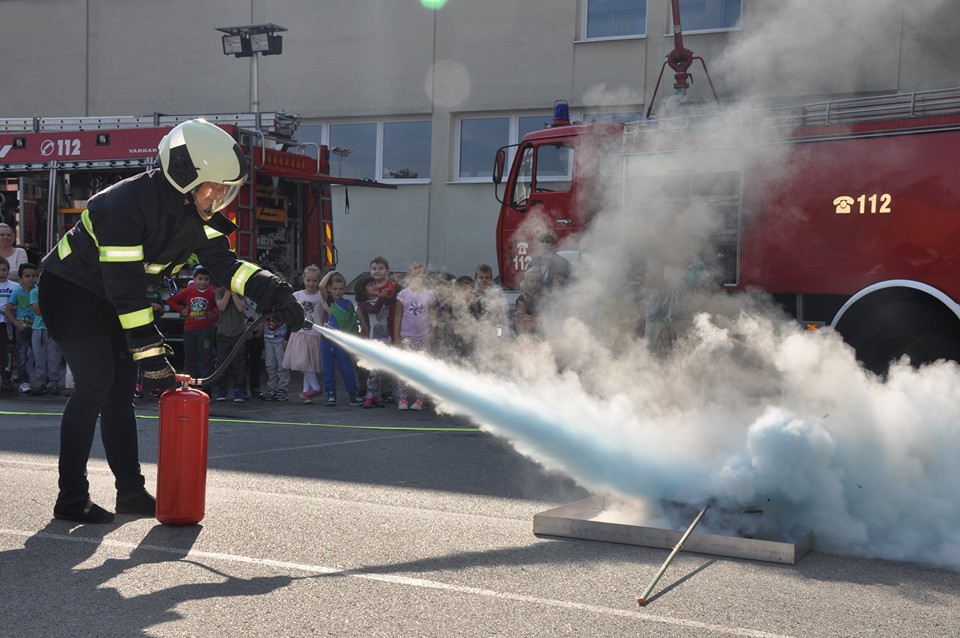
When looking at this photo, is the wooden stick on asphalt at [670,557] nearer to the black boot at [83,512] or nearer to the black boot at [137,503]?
the black boot at [137,503]

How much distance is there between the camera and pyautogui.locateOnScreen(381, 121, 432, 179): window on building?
63.3 feet

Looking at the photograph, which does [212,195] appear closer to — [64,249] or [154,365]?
[64,249]

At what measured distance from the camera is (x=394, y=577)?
432cm

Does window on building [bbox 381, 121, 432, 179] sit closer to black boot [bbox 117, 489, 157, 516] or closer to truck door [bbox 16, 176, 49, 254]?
truck door [bbox 16, 176, 49, 254]

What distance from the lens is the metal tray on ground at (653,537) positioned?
15.2 feet

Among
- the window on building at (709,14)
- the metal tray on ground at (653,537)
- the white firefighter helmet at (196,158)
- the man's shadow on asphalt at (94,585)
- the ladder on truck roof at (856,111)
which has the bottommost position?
the man's shadow on asphalt at (94,585)

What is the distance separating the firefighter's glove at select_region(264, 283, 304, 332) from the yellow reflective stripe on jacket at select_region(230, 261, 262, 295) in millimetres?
197

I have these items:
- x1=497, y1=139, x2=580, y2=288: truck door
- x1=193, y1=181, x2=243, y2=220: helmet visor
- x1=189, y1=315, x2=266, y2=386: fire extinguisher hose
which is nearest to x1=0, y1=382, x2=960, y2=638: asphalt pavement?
x1=189, y1=315, x2=266, y2=386: fire extinguisher hose

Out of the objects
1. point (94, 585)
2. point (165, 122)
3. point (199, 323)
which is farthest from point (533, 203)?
point (94, 585)

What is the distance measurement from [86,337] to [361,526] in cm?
167

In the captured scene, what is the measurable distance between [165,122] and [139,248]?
1000 centimetres

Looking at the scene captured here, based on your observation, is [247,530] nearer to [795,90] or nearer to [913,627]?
[913,627]

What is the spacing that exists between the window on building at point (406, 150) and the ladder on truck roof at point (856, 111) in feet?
30.5

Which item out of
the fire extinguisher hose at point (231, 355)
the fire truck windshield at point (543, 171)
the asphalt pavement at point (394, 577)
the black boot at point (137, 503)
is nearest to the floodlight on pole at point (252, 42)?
the fire truck windshield at point (543, 171)
